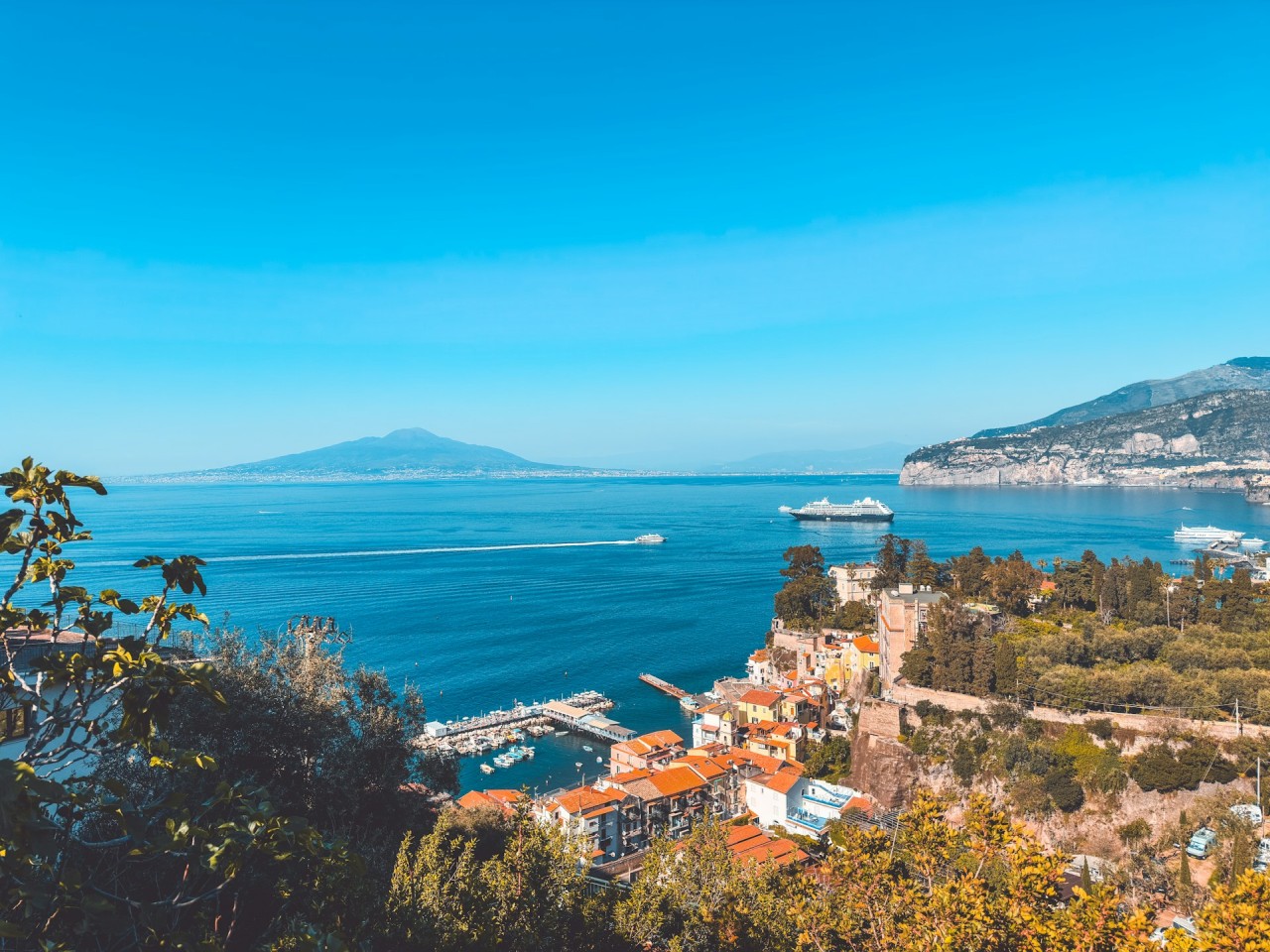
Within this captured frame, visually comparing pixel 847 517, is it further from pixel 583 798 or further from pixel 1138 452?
pixel 1138 452

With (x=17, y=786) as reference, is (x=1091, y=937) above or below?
below

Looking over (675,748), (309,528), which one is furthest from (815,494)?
(675,748)

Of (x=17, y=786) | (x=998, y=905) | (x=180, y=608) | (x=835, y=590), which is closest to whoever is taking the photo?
(x=17, y=786)

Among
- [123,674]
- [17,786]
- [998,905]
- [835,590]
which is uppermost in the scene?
[123,674]

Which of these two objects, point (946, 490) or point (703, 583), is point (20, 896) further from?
point (946, 490)

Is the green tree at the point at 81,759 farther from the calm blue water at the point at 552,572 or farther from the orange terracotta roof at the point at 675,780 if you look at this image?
the calm blue water at the point at 552,572
